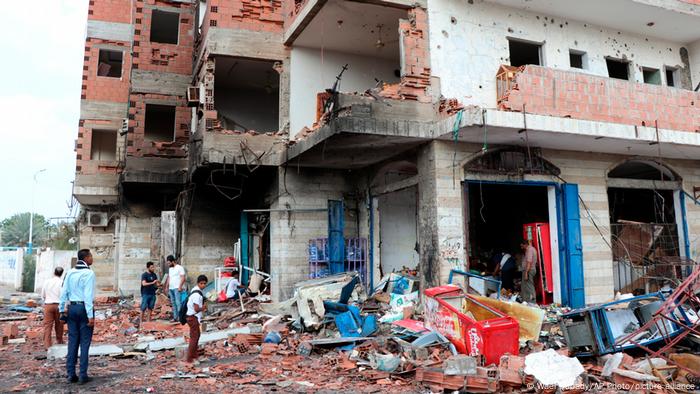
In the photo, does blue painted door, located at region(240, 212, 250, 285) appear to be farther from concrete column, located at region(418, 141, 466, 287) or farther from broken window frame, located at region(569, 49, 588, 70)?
broken window frame, located at region(569, 49, 588, 70)

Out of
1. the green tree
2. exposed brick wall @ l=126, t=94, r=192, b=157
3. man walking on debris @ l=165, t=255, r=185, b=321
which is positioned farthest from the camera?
the green tree

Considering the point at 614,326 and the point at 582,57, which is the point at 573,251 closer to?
the point at 614,326

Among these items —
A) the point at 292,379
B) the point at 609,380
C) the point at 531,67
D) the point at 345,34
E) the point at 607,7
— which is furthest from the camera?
the point at 345,34

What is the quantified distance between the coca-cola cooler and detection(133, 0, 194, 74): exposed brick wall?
40.5 ft

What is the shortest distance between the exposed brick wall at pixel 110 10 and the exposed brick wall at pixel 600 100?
55.4ft

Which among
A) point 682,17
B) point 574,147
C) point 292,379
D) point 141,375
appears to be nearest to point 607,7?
point 682,17

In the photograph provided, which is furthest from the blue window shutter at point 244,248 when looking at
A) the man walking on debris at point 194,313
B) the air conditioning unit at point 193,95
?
the man walking on debris at point 194,313

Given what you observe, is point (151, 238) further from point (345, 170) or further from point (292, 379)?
point (292, 379)

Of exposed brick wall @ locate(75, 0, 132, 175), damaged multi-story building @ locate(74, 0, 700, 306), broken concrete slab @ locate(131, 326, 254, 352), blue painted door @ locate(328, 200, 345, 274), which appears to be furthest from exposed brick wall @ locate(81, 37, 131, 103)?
broken concrete slab @ locate(131, 326, 254, 352)

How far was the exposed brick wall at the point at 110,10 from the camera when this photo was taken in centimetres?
1984

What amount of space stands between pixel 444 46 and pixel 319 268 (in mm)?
6244

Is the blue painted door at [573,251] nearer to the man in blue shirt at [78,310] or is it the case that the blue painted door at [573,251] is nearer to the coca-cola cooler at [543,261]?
the coca-cola cooler at [543,261]

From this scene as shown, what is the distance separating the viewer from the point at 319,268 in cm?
1290

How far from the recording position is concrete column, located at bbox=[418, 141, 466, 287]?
9.75m
